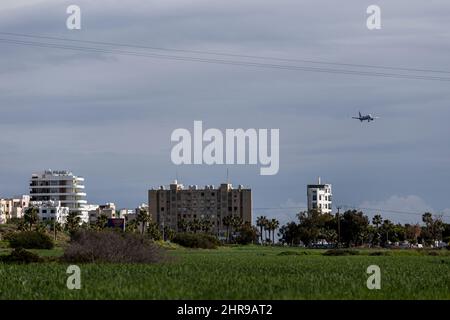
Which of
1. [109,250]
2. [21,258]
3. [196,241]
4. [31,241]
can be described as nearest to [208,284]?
[109,250]

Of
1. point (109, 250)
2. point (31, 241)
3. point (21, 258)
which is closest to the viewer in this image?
point (109, 250)

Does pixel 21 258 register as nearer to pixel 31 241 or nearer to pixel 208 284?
pixel 208 284

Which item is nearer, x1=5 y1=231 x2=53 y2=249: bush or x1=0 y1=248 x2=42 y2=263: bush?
x1=0 y1=248 x2=42 y2=263: bush

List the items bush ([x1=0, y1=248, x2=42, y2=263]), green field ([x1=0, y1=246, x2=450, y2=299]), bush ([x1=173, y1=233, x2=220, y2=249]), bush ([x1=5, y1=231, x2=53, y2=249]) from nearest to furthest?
1. green field ([x1=0, y1=246, x2=450, y2=299])
2. bush ([x1=0, y1=248, x2=42, y2=263])
3. bush ([x1=5, y1=231, x2=53, y2=249])
4. bush ([x1=173, y1=233, x2=220, y2=249])

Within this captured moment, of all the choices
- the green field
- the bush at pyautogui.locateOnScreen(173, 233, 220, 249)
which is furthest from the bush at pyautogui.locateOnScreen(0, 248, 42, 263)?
the bush at pyautogui.locateOnScreen(173, 233, 220, 249)

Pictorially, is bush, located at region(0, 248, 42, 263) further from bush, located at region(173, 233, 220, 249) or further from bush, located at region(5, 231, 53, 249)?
bush, located at region(173, 233, 220, 249)

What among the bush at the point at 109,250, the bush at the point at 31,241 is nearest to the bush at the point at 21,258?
the bush at the point at 109,250

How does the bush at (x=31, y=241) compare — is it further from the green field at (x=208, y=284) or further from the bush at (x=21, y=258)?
the green field at (x=208, y=284)

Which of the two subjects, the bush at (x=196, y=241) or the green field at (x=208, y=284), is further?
the bush at (x=196, y=241)
